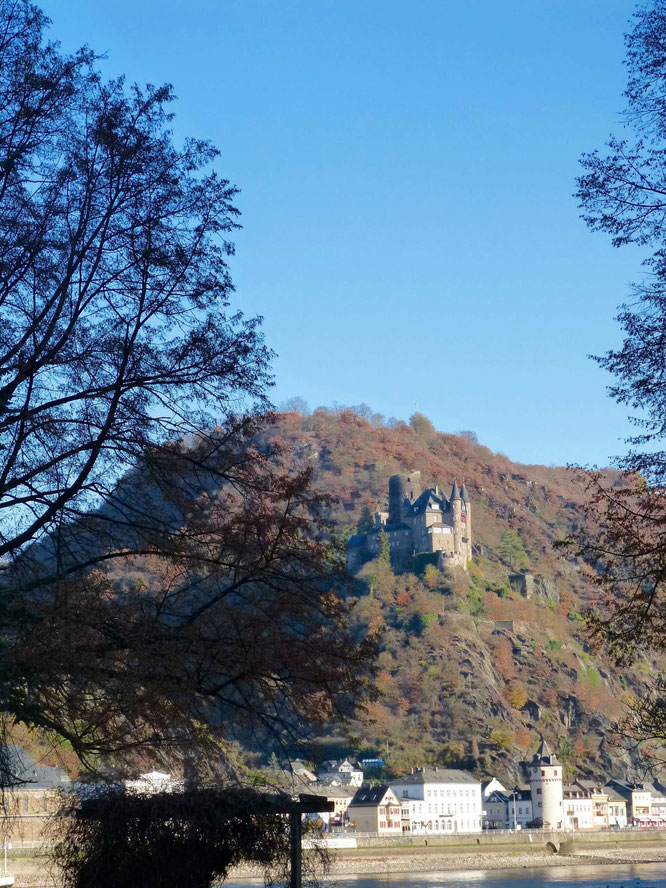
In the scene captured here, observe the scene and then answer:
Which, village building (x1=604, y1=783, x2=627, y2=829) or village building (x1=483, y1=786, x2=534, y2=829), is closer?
village building (x1=483, y1=786, x2=534, y2=829)

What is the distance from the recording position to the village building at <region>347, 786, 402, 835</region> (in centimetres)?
7894

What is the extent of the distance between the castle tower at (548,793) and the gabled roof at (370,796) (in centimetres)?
1212

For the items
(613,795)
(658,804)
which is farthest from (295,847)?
(658,804)

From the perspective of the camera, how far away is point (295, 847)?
8.24 metres

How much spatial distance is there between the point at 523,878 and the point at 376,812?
2878 cm

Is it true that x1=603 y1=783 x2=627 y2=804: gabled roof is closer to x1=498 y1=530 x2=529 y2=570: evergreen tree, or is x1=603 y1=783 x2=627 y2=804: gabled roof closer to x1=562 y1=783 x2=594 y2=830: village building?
x1=562 y1=783 x2=594 y2=830: village building

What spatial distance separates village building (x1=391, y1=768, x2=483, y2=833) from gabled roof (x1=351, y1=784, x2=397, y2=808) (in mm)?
2369

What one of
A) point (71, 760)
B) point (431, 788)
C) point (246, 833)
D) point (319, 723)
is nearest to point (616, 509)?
point (319, 723)

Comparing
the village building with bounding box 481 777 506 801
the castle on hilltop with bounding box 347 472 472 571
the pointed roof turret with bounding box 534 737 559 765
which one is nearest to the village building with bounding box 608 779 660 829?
the pointed roof turret with bounding box 534 737 559 765

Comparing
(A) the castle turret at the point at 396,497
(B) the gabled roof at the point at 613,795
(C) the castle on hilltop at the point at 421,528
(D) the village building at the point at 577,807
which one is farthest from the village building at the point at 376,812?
(A) the castle turret at the point at 396,497

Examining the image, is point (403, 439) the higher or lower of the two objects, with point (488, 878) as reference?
higher

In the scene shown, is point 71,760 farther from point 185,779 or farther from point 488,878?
point 488,878

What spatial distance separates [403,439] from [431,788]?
8663cm

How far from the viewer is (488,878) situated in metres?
51.2
